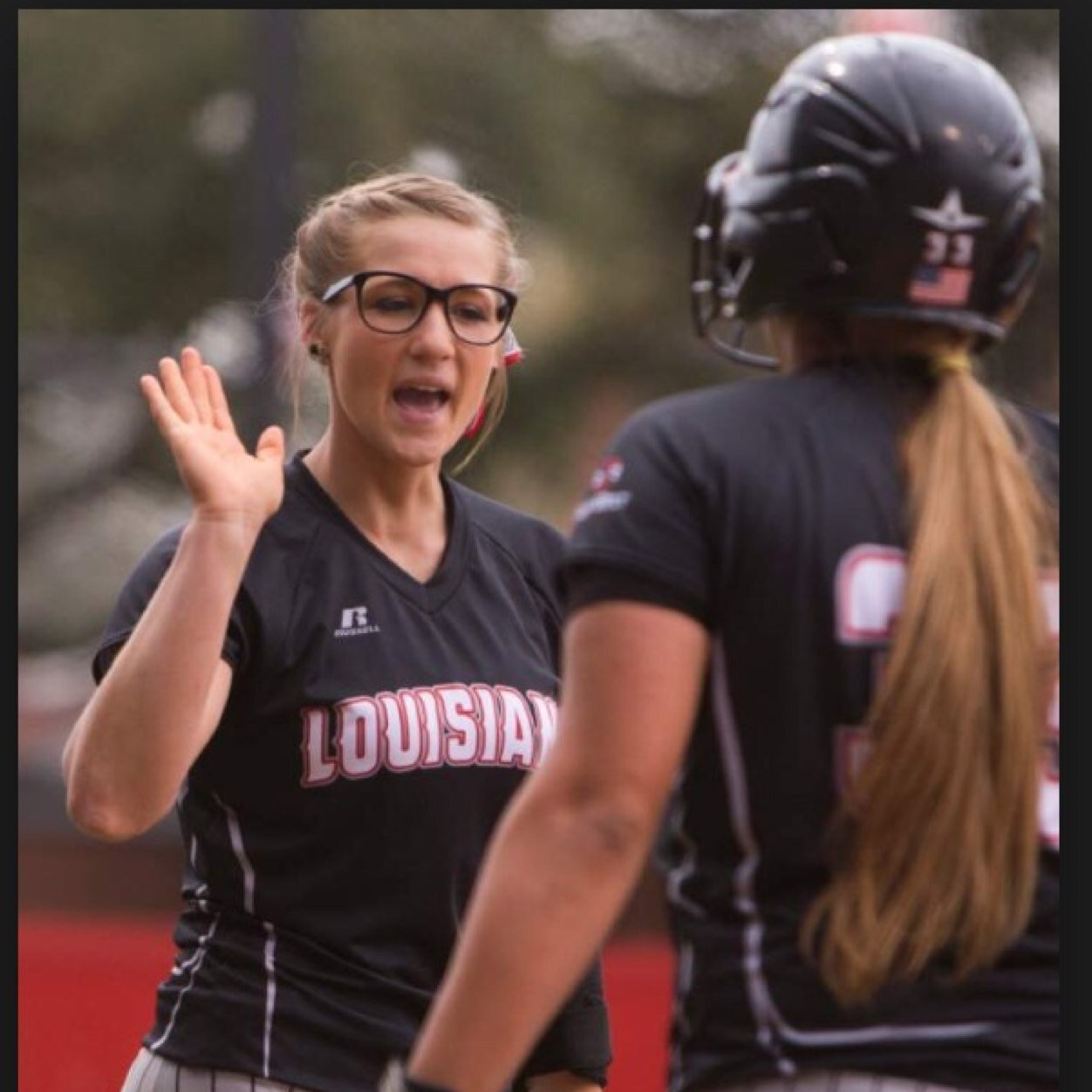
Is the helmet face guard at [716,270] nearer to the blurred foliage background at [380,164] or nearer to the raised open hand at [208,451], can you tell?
the raised open hand at [208,451]

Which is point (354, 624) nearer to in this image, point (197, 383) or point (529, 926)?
point (197, 383)

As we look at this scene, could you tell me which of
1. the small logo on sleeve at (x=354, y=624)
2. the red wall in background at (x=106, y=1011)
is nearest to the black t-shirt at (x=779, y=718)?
the small logo on sleeve at (x=354, y=624)

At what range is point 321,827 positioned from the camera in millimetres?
4121

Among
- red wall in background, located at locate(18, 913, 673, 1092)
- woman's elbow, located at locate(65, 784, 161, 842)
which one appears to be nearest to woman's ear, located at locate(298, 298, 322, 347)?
woman's elbow, located at locate(65, 784, 161, 842)

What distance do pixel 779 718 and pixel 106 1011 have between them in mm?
6299

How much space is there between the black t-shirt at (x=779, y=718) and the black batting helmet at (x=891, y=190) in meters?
0.26

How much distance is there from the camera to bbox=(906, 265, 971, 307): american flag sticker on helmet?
3041mm

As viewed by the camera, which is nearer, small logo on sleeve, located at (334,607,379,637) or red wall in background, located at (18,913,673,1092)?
small logo on sleeve, located at (334,607,379,637)

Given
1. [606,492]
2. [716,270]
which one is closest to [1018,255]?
[716,270]

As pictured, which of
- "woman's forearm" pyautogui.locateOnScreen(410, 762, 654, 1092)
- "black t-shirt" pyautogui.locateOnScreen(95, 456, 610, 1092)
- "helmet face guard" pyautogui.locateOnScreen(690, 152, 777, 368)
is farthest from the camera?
"black t-shirt" pyautogui.locateOnScreen(95, 456, 610, 1092)

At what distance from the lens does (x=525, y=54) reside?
56.3 ft

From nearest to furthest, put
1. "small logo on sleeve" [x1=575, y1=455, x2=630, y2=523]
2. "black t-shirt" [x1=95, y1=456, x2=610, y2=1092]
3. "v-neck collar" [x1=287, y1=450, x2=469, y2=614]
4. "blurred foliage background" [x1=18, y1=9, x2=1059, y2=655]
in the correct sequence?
1. "small logo on sleeve" [x1=575, y1=455, x2=630, y2=523]
2. "black t-shirt" [x1=95, y1=456, x2=610, y2=1092]
3. "v-neck collar" [x1=287, y1=450, x2=469, y2=614]
4. "blurred foliage background" [x1=18, y1=9, x2=1059, y2=655]

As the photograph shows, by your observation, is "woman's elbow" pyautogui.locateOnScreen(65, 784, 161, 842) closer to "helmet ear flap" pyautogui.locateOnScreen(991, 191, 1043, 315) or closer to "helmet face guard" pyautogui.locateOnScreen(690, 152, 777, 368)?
"helmet face guard" pyautogui.locateOnScreen(690, 152, 777, 368)

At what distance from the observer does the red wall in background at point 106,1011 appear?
8.41 m
